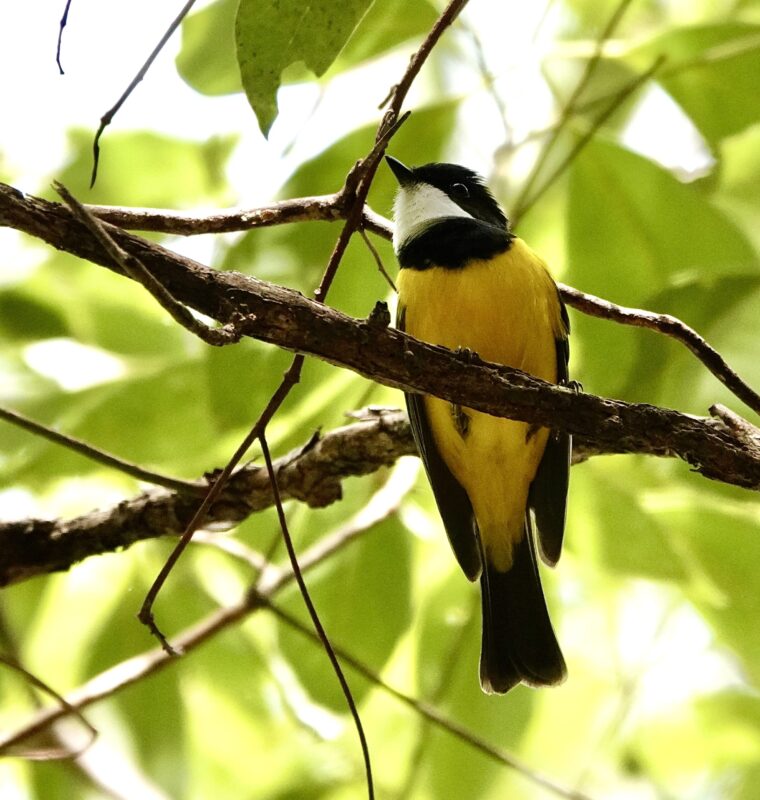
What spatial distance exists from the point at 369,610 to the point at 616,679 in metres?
0.92

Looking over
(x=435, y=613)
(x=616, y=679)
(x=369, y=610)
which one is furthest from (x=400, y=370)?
(x=616, y=679)

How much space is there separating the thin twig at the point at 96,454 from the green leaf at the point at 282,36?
0.72 m

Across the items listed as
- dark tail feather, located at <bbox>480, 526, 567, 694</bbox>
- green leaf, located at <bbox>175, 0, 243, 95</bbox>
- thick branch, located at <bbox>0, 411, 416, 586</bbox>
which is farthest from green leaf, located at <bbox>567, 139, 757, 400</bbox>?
green leaf, located at <bbox>175, 0, 243, 95</bbox>

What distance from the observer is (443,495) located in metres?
2.10

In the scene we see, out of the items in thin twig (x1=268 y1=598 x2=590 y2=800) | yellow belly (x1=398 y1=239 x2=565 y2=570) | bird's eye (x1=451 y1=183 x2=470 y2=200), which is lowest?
thin twig (x1=268 y1=598 x2=590 y2=800)

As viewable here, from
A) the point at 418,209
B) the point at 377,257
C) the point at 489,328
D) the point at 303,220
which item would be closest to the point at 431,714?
the point at 489,328

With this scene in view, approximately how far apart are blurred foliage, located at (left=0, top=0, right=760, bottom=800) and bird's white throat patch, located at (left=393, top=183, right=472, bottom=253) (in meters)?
0.17

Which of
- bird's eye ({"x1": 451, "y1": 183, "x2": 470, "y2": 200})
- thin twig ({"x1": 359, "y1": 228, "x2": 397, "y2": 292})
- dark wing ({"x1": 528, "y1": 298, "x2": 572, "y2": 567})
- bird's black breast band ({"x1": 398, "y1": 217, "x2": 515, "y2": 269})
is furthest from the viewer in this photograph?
bird's eye ({"x1": 451, "y1": 183, "x2": 470, "y2": 200})

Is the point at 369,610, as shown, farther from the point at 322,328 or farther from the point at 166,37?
the point at 166,37

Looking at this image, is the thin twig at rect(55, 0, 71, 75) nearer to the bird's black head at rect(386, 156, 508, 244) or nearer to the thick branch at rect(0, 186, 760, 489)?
the thick branch at rect(0, 186, 760, 489)

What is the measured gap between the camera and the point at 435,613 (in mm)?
2127

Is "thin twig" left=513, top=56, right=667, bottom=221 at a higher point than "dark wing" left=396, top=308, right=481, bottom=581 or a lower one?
higher

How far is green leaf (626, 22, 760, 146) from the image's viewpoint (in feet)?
6.18

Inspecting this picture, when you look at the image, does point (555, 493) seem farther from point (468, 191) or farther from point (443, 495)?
point (468, 191)
